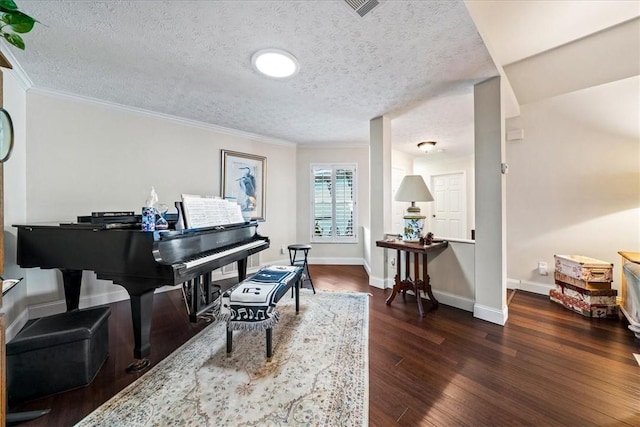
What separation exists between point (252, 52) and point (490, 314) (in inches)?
127

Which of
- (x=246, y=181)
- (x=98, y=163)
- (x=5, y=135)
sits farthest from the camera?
(x=246, y=181)

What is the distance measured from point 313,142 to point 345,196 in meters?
1.21

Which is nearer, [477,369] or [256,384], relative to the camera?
[256,384]

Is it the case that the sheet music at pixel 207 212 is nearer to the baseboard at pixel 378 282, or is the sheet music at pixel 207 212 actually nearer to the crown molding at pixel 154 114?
the crown molding at pixel 154 114

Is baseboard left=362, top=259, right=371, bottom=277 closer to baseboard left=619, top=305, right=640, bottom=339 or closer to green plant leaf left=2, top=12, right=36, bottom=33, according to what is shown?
baseboard left=619, top=305, right=640, bottom=339

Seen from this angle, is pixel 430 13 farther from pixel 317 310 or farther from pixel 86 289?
pixel 86 289

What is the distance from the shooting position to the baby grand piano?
1549 millimetres

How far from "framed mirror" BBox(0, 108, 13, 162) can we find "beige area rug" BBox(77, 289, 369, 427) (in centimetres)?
138

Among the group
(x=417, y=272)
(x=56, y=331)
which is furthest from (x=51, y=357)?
(x=417, y=272)

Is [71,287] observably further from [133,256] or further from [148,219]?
[148,219]

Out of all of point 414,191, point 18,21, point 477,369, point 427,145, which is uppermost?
point 427,145

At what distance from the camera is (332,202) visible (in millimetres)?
4750

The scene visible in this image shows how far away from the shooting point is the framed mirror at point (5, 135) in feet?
3.43

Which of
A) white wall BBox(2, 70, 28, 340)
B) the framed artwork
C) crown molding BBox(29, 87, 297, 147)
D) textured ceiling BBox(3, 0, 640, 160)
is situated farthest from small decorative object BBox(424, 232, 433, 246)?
white wall BBox(2, 70, 28, 340)
